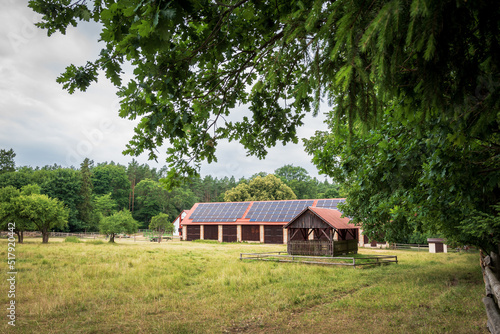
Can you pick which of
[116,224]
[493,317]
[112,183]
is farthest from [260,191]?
[493,317]

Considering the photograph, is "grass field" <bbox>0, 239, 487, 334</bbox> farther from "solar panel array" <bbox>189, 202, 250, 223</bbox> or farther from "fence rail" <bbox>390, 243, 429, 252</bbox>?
"solar panel array" <bbox>189, 202, 250, 223</bbox>

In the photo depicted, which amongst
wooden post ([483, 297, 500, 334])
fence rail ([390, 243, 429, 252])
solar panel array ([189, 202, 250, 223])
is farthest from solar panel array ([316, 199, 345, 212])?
wooden post ([483, 297, 500, 334])

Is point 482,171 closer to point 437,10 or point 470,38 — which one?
point 470,38

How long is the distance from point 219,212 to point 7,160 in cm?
6692

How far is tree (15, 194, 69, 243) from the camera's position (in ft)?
103

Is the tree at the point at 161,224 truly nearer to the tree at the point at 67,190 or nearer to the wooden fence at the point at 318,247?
the tree at the point at 67,190

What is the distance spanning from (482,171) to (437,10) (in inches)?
160

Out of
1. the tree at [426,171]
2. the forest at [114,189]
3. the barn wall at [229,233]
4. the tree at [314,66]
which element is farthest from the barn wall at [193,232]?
the tree at [314,66]

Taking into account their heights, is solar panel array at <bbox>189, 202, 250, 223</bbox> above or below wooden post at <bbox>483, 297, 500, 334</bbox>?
above

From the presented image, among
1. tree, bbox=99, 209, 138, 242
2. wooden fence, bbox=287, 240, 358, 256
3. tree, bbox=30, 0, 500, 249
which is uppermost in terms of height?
tree, bbox=30, 0, 500, 249

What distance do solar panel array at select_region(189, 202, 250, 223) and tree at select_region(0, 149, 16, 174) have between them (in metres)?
60.6

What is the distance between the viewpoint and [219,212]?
153ft

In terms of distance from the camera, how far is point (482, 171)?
5113 millimetres

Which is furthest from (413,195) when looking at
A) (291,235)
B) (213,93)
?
(291,235)
